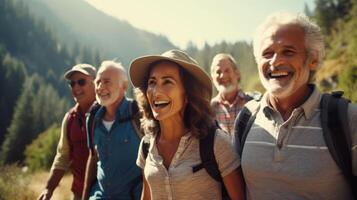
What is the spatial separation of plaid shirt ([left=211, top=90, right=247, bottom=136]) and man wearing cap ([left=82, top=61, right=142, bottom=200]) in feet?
6.16

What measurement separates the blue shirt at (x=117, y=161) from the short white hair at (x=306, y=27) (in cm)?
197

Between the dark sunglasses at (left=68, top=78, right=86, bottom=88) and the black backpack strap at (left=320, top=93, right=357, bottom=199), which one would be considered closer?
the black backpack strap at (left=320, top=93, right=357, bottom=199)

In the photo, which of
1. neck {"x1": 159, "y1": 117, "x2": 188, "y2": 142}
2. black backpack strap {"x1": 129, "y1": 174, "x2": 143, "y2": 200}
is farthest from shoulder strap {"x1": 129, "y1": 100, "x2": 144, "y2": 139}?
neck {"x1": 159, "y1": 117, "x2": 188, "y2": 142}

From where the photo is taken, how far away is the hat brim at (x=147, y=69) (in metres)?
2.80

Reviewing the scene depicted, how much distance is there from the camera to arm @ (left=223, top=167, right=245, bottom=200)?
250 centimetres

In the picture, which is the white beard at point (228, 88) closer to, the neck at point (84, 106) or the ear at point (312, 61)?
the neck at point (84, 106)

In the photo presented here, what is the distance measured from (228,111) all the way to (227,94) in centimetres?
35

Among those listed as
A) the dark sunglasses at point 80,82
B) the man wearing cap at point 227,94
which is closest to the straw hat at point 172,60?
the dark sunglasses at point 80,82

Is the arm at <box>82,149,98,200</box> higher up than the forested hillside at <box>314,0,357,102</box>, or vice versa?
the forested hillside at <box>314,0,357,102</box>

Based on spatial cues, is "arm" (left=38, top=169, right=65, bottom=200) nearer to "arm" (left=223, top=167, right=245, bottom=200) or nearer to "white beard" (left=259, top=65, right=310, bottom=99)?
"arm" (left=223, top=167, right=245, bottom=200)

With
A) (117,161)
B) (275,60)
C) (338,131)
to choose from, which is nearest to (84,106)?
(117,161)

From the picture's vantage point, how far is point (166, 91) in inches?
108

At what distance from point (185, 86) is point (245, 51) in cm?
9488

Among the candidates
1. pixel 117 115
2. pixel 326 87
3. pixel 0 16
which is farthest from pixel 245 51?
pixel 117 115
